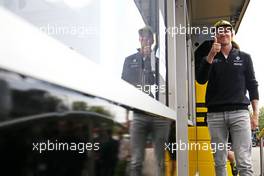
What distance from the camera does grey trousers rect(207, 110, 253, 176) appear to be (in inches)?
99.2

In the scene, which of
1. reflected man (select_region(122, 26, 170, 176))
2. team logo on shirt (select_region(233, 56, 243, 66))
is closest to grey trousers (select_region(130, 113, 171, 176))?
reflected man (select_region(122, 26, 170, 176))

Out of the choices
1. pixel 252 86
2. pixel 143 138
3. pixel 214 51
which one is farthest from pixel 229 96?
pixel 143 138

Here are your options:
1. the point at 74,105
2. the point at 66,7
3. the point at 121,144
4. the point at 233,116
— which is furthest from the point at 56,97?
the point at 233,116

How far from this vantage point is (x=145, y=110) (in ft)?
3.45

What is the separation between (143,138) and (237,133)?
1627 millimetres

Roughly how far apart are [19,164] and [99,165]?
0.91 ft

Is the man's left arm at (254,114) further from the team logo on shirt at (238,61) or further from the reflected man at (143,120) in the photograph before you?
the reflected man at (143,120)

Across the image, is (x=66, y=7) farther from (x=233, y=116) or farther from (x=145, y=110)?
(x=233, y=116)

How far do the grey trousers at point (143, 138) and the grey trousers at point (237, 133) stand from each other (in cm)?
117

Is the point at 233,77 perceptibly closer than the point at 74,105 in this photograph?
No

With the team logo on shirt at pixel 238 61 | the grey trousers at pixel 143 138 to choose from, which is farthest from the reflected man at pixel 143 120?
the team logo on shirt at pixel 238 61

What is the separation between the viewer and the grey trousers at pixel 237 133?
8.27 feet

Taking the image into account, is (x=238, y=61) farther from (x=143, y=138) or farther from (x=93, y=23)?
(x=93, y=23)

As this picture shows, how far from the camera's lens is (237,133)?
8.38ft
